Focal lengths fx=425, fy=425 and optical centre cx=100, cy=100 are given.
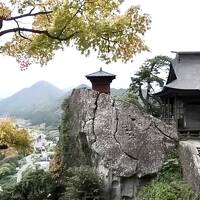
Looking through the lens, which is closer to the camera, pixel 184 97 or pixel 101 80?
pixel 101 80

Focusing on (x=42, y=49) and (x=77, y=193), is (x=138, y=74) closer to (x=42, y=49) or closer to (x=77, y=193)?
(x=77, y=193)

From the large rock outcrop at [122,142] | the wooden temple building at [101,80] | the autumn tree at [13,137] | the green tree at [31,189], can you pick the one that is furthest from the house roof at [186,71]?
the autumn tree at [13,137]

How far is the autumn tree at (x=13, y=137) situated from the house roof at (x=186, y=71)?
8471mm

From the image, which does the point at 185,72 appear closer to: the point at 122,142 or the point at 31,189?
the point at 122,142

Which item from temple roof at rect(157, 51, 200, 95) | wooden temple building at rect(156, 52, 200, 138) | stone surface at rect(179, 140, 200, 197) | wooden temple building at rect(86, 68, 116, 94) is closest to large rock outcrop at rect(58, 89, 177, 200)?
stone surface at rect(179, 140, 200, 197)

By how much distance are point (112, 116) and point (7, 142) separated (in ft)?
16.2

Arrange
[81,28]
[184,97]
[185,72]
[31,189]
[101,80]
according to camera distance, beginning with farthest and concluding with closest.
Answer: [185,72] → [184,97] → [101,80] → [31,189] → [81,28]

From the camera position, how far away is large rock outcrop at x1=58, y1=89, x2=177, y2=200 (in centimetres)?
1681

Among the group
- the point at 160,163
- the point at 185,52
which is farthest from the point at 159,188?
the point at 185,52

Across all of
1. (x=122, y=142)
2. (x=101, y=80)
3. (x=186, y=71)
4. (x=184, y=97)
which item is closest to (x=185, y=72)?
(x=186, y=71)

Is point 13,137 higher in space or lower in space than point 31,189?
higher

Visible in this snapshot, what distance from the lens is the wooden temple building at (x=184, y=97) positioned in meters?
20.4

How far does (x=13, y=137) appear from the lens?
14.6 metres

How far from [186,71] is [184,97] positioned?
1753 mm
